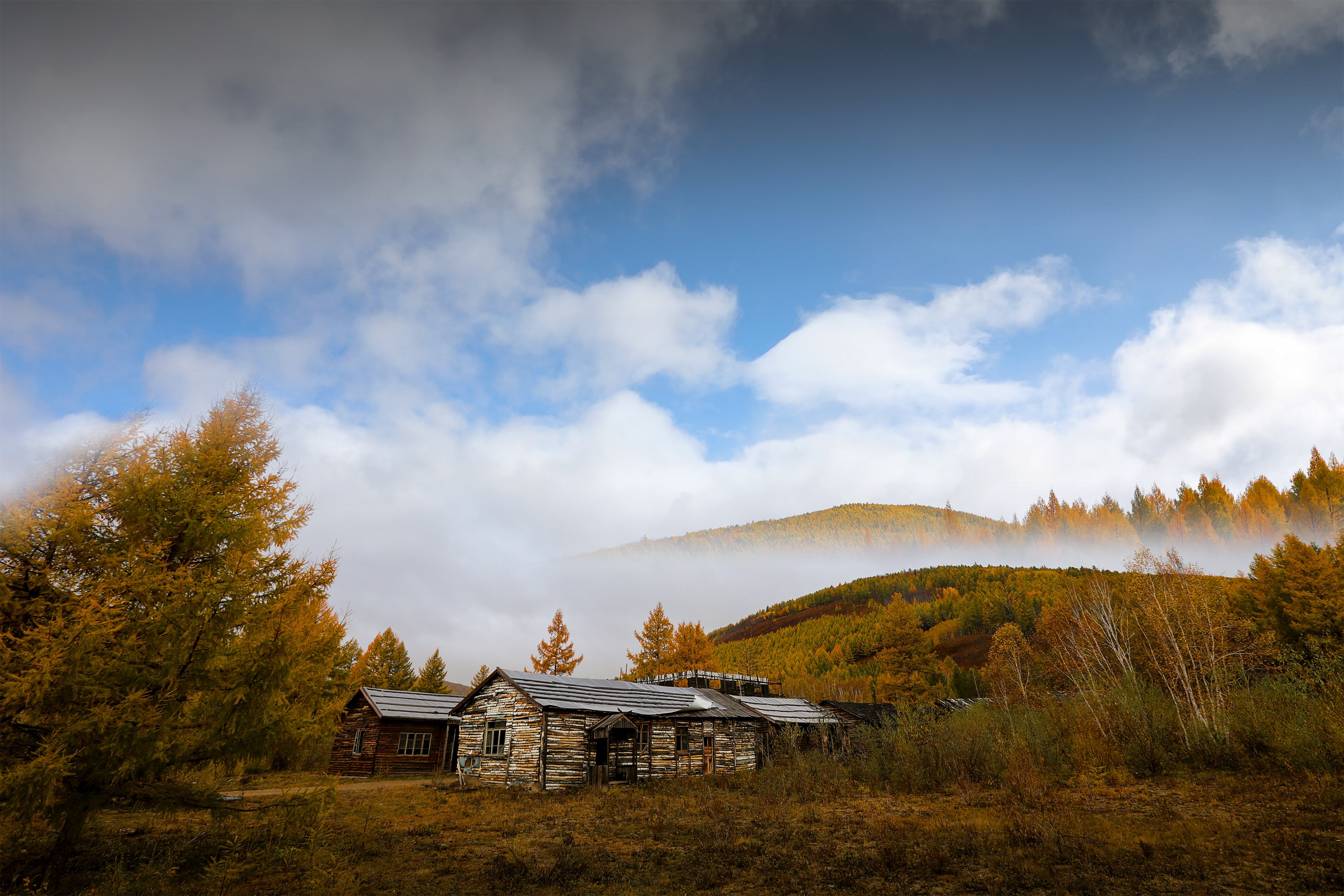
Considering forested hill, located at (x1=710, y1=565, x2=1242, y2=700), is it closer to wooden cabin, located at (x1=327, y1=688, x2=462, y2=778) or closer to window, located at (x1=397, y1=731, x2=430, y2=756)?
wooden cabin, located at (x1=327, y1=688, x2=462, y2=778)

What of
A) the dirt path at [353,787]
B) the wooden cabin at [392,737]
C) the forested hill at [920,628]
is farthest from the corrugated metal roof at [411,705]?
the forested hill at [920,628]

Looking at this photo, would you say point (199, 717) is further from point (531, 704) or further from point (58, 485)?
point (531, 704)

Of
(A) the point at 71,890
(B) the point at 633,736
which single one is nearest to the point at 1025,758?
(B) the point at 633,736

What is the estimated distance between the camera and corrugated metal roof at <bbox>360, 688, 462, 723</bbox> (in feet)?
112

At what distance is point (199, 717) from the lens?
959 cm

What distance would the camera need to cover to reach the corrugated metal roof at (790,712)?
3788cm

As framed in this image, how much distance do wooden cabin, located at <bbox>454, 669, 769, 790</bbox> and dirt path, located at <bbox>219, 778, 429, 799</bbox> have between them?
11.2 ft

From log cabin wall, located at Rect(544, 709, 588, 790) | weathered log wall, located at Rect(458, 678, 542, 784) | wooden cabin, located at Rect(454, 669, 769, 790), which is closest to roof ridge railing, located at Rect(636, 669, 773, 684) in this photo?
wooden cabin, located at Rect(454, 669, 769, 790)

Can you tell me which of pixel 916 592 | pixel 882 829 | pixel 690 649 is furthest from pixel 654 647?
pixel 916 592

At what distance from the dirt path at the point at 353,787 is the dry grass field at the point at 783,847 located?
14.0 ft

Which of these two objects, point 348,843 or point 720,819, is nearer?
point 348,843

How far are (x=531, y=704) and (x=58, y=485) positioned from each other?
21.1 m

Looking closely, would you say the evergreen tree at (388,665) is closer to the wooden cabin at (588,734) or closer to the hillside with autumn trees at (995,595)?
the wooden cabin at (588,734)

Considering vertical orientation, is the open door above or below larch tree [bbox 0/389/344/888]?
below
